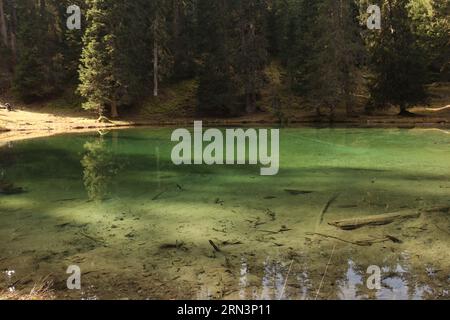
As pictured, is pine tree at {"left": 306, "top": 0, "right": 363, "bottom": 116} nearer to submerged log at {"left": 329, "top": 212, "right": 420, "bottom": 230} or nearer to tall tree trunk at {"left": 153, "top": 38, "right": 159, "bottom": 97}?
tall tree trunk at {"left": 153, "top": 38, "right": 159, "bottom": 97}

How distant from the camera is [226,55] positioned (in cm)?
4322

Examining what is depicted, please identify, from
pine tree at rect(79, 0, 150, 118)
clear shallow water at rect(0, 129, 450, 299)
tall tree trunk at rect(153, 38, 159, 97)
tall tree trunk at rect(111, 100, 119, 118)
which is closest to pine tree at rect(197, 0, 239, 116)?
tall tree trunk at rect(153, 38, 159, 97)

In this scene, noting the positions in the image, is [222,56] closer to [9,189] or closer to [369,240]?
[9,189]

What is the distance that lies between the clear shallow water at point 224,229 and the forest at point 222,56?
20.4 meters

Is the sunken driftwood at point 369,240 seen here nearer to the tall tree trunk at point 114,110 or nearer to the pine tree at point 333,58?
the pine tree at point 333,58

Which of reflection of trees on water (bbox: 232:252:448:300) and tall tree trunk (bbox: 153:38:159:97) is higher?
tall tree trunk (bbox: 153:38:159:97)

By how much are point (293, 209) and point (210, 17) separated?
35.0 meters

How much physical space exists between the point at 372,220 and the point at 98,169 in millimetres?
12573

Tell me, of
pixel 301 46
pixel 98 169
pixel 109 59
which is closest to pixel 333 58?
pixel 301 46

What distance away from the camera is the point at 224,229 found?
10.7 metres

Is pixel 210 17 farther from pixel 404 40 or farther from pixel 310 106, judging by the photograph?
pixel 404 40

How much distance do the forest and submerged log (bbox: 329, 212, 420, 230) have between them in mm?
29790

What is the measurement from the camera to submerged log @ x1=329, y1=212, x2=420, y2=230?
10.8 m

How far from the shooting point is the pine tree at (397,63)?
39906 millimetres
